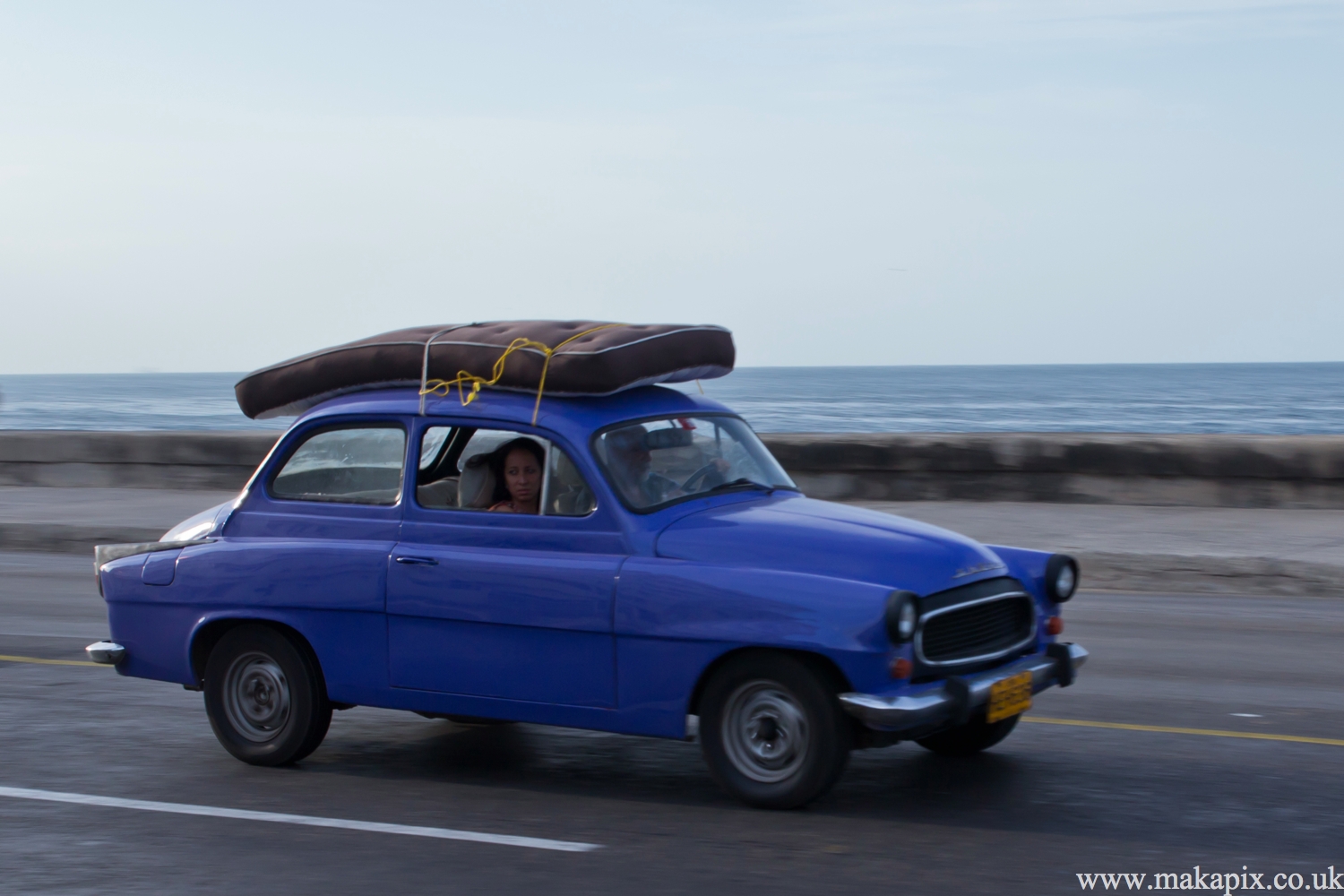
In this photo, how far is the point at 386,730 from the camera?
6.82 metres

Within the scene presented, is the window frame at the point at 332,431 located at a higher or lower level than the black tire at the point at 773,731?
higher

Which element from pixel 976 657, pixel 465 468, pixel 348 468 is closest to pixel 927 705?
pixel 976 657

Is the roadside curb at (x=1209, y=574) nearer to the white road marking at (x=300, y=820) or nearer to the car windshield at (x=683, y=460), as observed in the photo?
the car windshield at (x=683, y=460)

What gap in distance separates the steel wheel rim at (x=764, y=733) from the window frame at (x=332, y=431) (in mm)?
1753

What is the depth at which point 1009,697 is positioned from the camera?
5.26m

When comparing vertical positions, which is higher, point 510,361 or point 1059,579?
point 510,361

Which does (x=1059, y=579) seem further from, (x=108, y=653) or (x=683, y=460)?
(x=108, y=653)

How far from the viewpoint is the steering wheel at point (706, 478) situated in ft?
19.0

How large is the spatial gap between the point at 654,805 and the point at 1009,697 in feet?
4.67

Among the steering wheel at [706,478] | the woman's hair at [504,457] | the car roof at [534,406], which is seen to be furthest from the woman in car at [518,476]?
the steering wheel at [706,478]

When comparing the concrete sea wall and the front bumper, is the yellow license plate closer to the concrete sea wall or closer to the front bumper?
the front bumper

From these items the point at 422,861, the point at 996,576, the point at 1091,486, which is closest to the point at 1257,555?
the point at 1091,486

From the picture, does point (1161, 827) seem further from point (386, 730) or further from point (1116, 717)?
point (386, 730)

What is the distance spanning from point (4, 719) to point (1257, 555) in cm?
936
